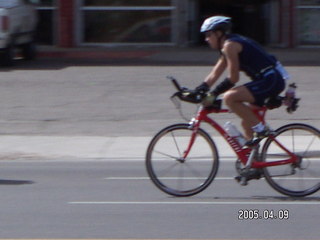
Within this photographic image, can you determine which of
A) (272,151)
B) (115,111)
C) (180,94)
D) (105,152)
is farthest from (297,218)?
(115,111)

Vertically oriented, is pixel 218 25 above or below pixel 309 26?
above

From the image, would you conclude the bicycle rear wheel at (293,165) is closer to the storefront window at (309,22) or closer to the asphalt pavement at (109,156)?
the asphalt pavement at (109,156)

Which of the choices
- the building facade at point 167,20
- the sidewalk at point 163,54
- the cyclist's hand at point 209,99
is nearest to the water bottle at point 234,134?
the cyclist's hand at point 209,99

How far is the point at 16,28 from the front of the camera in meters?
20.3

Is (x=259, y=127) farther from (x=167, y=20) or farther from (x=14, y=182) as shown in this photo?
(x=167, y=20)

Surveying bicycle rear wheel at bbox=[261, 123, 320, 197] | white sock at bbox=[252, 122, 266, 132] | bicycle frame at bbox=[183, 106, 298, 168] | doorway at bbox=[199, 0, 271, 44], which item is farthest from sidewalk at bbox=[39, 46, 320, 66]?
white sock at bbox=[252, 122, 266, 132]

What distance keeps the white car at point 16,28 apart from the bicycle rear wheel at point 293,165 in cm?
1220

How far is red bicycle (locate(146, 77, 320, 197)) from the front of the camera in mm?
8148

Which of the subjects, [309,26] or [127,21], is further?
[127,21]

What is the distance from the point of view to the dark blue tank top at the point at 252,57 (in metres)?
7.95

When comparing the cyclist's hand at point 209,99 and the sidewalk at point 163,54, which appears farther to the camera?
the sidewalk at point 163,54

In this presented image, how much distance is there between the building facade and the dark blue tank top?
16.4 metres

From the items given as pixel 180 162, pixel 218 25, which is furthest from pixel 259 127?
pixel 218 25

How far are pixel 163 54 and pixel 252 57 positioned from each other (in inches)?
599
